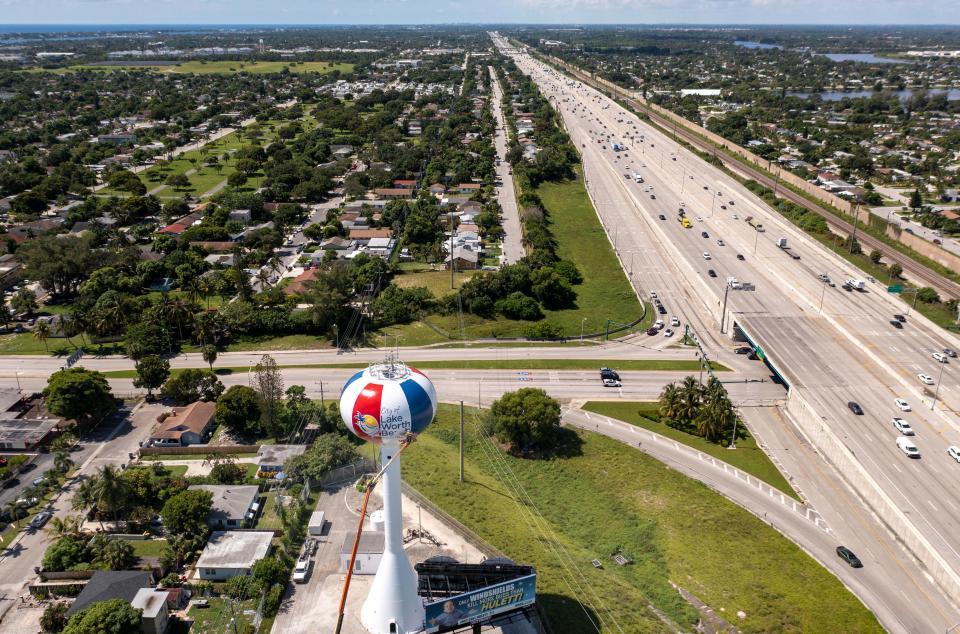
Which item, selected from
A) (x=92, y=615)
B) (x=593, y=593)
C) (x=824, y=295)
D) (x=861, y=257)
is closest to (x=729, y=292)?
(x=824, y=295)

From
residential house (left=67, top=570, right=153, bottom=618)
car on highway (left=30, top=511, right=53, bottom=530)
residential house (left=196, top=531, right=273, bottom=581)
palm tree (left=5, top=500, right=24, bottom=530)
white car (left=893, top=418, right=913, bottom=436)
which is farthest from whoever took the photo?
white car (left=893, top=418, right=913, bottom=436)

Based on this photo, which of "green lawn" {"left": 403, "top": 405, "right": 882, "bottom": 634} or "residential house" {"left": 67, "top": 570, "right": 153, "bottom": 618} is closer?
"residential house" {"left": 67, "top": 570, "right": 153, "bottom": 618}

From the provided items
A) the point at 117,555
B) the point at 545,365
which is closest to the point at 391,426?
the point at 117,555

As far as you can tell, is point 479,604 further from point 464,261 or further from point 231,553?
point 464,261

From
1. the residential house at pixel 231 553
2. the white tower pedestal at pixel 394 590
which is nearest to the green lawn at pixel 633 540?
the white tower pedestal at pixel 394 590

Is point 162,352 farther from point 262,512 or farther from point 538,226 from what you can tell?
point 538,226

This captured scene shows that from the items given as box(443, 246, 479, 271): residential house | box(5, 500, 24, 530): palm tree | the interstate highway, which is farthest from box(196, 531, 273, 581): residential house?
box(443, 246, 479, 271): residential house

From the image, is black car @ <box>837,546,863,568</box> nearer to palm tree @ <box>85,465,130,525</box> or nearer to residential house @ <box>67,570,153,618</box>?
residential house @ <box>67,570,153,618</box>

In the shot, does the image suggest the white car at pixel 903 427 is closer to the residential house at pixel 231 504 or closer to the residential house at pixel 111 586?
the residential house at pixel 231 504
